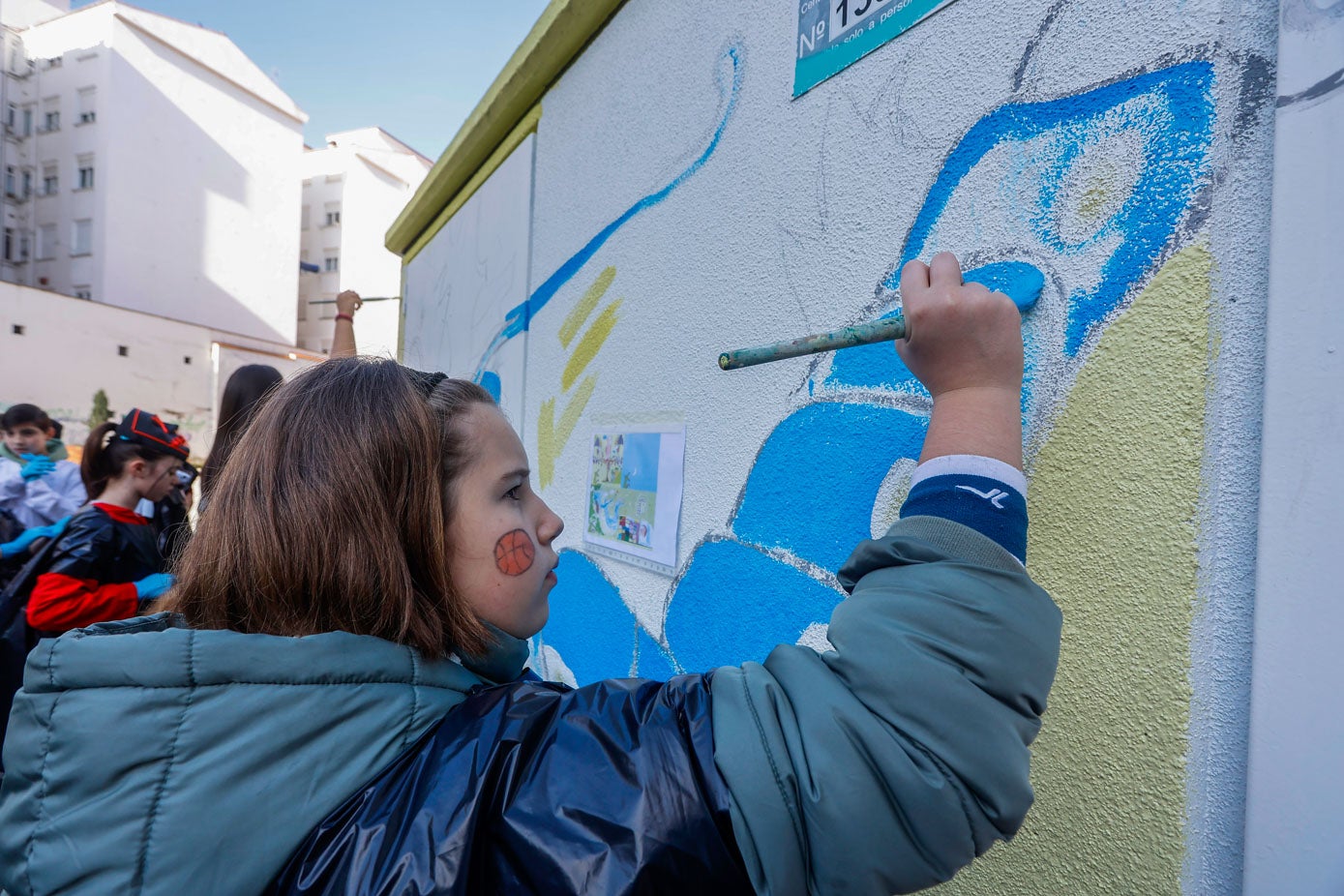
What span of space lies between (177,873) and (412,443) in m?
0.53

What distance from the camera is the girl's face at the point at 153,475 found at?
2641mm

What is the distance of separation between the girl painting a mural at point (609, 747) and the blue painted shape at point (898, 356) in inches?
9.3

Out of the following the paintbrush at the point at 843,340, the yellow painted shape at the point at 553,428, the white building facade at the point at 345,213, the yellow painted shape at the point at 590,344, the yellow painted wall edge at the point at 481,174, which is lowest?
the yellow painted shape at the point at 553,428

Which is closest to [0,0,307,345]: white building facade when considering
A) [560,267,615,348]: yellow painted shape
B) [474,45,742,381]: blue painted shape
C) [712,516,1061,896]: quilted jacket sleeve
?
[474,45,742,381]: blue painted shape

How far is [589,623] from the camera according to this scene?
2.38 m

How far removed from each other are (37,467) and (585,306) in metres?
3.62

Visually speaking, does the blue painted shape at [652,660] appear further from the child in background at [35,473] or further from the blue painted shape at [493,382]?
the child in background at [35,473]

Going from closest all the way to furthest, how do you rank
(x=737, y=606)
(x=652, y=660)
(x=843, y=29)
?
(x=843, y=29), (x=737, y=606), (x=652, y=660)

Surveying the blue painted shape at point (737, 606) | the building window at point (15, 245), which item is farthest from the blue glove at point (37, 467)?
the building window at point (15, 245)

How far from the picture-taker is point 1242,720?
32.4 inches

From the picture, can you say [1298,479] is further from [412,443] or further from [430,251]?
[430,251]

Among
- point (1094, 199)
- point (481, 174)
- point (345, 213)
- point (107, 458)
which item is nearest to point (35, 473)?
point (107, 458)

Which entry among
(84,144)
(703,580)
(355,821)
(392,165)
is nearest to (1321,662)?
(355,821)

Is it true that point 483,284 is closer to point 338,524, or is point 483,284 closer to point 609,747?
point 338,524
